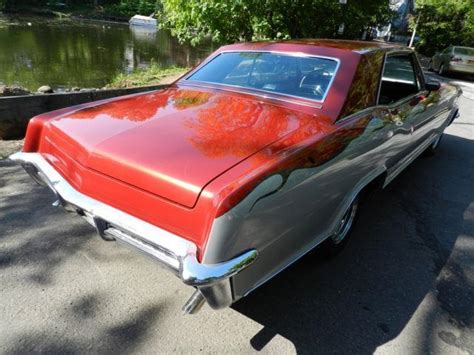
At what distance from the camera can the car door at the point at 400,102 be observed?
10.5 feet

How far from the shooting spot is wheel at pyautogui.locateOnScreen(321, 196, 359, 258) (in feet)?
9.56

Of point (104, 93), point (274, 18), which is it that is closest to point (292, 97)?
point (104, 93)

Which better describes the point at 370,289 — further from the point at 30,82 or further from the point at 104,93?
the point at 30,82

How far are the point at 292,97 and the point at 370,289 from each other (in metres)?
1.46

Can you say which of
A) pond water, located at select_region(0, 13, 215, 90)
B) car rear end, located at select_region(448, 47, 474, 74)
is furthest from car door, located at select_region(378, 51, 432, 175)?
car rear end, located at select_region(448, 47, 474, 74)

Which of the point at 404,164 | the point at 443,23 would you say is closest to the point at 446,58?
the point at 443,23

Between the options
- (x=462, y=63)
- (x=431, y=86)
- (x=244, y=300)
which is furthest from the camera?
(x=462, y=63)

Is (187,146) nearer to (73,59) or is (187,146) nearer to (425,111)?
(425,111)

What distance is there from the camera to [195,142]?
85.7 inches

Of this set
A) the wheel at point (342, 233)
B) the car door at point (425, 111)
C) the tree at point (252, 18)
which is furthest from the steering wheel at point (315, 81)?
the tree at point (252, 18)

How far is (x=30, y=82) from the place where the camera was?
444 inches

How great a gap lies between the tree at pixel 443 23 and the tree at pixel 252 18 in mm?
13168

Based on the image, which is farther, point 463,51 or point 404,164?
point 463,51

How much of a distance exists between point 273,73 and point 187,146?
54.7 inches
